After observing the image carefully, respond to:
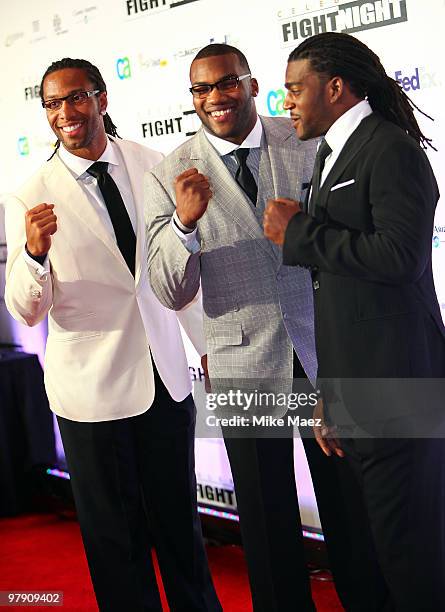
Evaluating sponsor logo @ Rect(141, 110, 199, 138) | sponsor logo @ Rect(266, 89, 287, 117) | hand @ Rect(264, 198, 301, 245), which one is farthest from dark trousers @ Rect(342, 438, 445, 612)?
sponsor logo @ Rect(141, 110, 199, 138)

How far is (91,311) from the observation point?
8.68 ft

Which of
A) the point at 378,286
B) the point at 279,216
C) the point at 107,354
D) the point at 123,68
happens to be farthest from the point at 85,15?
the point at 378,286

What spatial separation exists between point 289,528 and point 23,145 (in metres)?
2.63

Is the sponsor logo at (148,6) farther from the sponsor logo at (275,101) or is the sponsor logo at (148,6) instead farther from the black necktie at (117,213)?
the black necktie at (117,213)

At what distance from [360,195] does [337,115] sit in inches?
8.7

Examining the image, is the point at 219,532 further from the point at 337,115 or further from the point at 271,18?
the point at 337,115

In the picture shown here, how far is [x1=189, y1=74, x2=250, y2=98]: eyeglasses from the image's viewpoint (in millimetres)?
2289

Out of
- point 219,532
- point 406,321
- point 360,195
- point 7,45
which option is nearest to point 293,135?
point 360,195

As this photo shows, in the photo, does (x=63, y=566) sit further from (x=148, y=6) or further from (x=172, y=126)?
(x=148, y=6)

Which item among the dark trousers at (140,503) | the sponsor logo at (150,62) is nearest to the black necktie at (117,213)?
the dark trousers at (140,503)

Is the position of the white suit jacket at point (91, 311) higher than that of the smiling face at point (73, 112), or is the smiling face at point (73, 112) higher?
the smiling face at point (73, 112)

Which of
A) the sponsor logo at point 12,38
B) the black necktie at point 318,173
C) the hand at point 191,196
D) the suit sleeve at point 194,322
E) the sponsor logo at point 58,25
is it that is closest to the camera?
the black necktie at point 318,173

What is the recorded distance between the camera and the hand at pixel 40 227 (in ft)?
7.95
